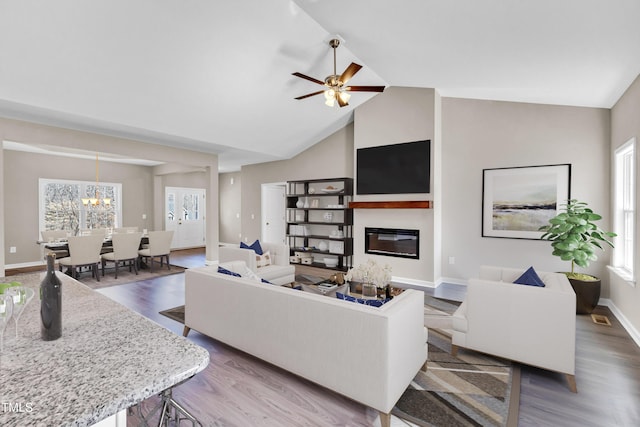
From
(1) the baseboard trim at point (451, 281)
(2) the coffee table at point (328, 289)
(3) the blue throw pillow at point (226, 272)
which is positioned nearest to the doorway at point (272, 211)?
(1) the baseboard trim at point (451, 281)

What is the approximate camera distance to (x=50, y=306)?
3.38 ft

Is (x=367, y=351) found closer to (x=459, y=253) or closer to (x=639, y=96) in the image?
(x=639, y=96)

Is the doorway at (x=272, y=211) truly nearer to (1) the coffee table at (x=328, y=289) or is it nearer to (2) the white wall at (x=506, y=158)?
(2) the white wall at (x=506, y=158)

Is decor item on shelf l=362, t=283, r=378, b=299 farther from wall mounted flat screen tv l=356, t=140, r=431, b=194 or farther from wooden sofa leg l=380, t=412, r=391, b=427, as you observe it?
wall mounted flat screen tv l=356, t=140, r=431, b=194

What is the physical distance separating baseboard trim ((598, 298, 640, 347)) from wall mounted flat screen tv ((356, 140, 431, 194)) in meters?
2.68

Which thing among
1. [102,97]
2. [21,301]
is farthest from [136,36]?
[21,301]

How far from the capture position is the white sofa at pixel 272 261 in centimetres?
431

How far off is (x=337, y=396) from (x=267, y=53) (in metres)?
3.65

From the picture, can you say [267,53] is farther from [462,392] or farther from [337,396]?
[462,392]

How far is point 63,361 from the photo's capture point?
93 cm

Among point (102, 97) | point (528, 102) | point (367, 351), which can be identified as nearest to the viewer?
point (367, 351)

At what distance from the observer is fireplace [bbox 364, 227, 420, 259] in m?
5.27

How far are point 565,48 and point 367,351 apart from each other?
10.2ft

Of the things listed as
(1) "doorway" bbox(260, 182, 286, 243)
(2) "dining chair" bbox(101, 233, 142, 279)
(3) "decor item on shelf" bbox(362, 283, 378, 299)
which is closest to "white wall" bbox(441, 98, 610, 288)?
(3) "decor item on shelf" bbox(362, 283, 378, 299)
